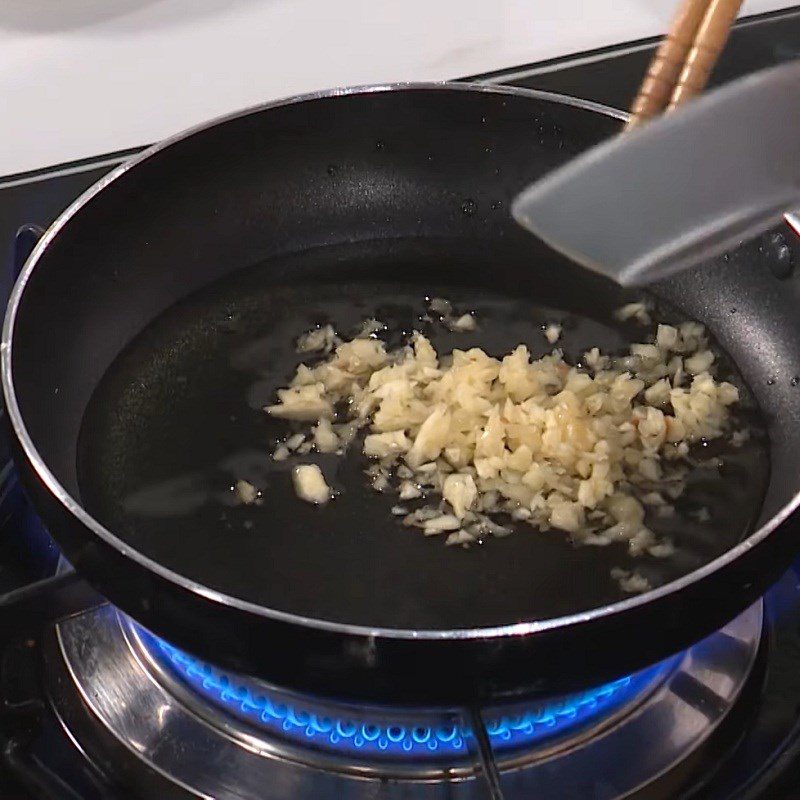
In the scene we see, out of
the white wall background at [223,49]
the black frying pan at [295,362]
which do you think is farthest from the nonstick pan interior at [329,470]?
the white wall background at [223,49]

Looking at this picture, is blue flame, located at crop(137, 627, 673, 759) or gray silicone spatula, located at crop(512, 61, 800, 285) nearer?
gray silicone spatula, located at crop(512, 61, 800, 285)

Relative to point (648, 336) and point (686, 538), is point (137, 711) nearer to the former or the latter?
point (686, 538)

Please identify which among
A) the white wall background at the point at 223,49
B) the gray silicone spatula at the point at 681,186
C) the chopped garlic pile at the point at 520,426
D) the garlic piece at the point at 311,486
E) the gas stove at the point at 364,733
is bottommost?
the gas stove at the point at 364,733

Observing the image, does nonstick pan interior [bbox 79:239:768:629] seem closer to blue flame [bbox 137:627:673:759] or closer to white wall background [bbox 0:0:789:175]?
blue flame [bbox 137:627:673:759]

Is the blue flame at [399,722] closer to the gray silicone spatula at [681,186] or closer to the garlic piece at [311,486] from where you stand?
the garlic piece at [311,486]

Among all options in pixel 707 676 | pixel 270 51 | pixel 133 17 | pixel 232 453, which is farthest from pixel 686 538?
pixel 133 17

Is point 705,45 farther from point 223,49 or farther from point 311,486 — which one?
point 223,49

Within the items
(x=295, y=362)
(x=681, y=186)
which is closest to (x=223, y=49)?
(x=295, y=362)

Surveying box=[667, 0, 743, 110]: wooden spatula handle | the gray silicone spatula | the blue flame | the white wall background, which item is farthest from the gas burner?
the white wall background
